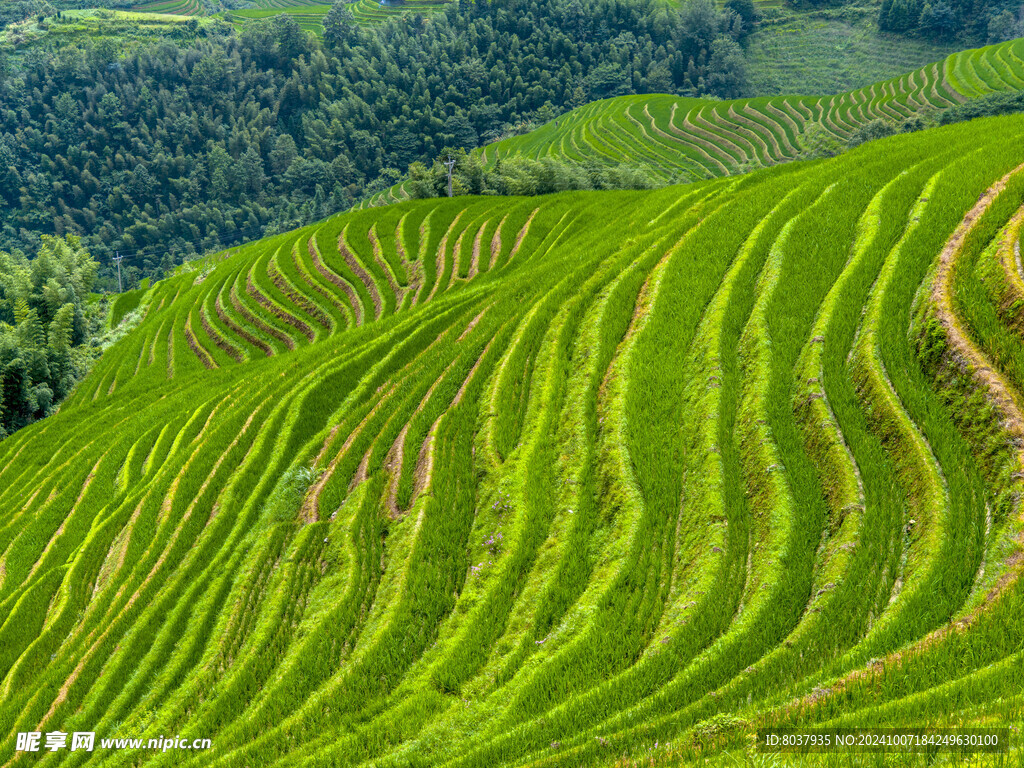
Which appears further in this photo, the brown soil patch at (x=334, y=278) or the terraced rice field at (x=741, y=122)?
the terraced rice field at (x=741, y=122)

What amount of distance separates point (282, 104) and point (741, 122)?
128 meters

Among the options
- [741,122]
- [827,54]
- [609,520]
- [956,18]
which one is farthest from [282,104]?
[609,520]

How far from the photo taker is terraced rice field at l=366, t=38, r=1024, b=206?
340 ft

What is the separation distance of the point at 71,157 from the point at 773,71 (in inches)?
7112

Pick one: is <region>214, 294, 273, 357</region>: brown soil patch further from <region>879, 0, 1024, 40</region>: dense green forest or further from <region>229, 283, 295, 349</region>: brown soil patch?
<region>879, 0, 1024, 40</region>: dense green forest

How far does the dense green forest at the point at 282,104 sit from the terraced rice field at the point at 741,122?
113ft

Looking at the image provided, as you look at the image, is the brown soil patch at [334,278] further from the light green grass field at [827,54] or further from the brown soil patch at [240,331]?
the light green grass field at [827,54]

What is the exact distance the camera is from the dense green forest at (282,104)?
5659 inches

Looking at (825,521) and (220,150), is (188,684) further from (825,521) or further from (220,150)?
(220,150)

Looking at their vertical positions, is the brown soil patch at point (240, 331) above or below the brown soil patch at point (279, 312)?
below

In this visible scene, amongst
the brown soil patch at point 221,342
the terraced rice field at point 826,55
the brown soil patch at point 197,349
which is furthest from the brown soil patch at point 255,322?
the terraced rice field at point 826,55

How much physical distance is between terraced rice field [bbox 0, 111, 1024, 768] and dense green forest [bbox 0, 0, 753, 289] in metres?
126

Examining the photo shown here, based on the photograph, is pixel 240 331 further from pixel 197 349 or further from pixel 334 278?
pixel 334 278

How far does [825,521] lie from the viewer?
10.2m
